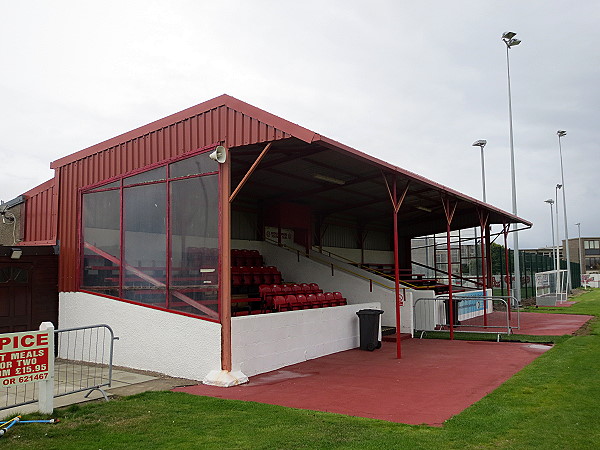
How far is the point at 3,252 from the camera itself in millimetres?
10945

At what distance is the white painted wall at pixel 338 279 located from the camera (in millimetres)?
15445

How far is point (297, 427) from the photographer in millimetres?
5816

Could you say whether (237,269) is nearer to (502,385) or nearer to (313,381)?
(313,381)

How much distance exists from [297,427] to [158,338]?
4649mm

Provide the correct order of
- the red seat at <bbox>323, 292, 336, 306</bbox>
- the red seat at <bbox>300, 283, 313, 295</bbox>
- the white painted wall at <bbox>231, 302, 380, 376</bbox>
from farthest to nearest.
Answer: the red seat at <bbox>300, 283, 313, 295</bbox>
the red seat at <bbox>323, 292, 336, 306</bbox>
the white painted wall at <bbox>231, 302, 380, 376</bbox>

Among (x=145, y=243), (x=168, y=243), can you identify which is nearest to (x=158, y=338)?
(x=168, y=243)

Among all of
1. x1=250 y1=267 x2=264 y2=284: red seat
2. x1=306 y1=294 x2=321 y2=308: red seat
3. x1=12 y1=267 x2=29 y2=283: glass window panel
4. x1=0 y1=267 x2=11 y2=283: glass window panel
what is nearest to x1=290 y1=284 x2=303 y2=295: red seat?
x1=306 y1=294 x2=321 y2=308: red seat

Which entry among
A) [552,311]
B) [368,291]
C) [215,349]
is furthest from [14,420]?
[552,311]

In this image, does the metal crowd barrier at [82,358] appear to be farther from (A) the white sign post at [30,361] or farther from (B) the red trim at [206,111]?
(B) the red trim at [206,111]

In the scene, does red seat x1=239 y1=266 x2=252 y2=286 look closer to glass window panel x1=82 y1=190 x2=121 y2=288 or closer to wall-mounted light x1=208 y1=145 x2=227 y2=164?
glass window panel x1=82 y1=190 x2=121 y2=288

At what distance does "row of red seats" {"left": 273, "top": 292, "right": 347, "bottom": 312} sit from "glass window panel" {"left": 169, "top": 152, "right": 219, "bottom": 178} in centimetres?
336

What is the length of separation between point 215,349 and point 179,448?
144 inches

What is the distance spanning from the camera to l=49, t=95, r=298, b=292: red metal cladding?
8.90 m

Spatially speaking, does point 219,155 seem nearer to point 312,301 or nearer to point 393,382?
point 312,301
